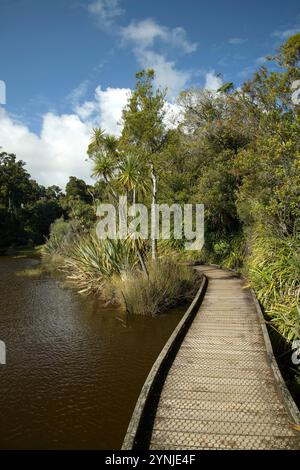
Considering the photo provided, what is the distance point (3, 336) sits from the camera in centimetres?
793

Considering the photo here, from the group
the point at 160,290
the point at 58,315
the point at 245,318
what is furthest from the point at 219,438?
the point at 58,315

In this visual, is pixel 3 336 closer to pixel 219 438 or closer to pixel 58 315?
pixel 58 315

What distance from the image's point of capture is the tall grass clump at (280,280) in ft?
21.6

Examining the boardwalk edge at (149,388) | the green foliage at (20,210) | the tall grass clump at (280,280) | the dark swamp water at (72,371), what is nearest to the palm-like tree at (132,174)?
the dark swamp water at (72,371)

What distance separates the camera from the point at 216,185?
48.5 feet

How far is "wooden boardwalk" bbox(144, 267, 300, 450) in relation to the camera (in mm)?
3334

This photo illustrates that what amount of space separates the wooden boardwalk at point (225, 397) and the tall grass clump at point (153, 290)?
2.64m

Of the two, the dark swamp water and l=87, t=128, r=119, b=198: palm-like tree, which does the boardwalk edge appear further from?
l=87, t=128, r=119, b=198: palm-like tree

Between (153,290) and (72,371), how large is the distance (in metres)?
4.05

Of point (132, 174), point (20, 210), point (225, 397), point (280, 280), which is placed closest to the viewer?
point (225, 397)

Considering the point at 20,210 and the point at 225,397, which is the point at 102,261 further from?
the point at 20,210

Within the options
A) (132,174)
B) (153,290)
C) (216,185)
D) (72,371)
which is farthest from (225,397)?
(216,185)

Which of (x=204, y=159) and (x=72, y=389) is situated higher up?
(x=204, y=159)
